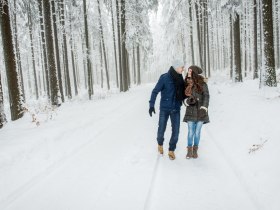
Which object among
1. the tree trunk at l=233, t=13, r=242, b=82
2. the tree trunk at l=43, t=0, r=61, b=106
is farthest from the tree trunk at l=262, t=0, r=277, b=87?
the tree trunk at l=43, t=0, r=61, b=106

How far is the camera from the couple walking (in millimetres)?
6043

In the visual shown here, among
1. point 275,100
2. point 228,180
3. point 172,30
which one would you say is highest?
point 172,30

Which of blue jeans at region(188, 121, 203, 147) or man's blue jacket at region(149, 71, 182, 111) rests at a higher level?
man's blue jacket at region(149, 71, 182, 111)

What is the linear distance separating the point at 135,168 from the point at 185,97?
192 centimetres

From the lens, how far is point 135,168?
5652 mm

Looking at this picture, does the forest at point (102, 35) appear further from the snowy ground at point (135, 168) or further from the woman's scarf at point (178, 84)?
the woman's scarf at point (178, 84)

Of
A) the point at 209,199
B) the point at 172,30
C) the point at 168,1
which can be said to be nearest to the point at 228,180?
the point at 209,199

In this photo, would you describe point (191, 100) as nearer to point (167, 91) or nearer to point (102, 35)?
point (167, 91)

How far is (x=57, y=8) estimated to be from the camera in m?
23.0

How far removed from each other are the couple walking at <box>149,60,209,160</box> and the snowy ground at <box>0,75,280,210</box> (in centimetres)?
70

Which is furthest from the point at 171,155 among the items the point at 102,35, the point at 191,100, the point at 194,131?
the point at 102,35

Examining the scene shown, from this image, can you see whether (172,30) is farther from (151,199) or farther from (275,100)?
(151,199)

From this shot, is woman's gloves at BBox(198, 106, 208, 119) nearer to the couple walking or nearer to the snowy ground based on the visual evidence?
the couple walking

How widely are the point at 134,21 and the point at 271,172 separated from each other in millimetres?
24349
